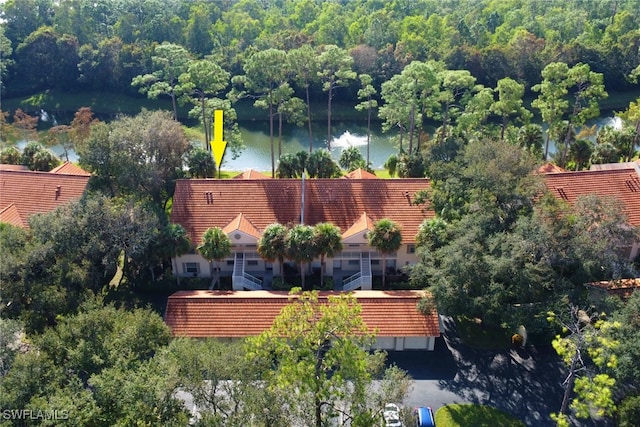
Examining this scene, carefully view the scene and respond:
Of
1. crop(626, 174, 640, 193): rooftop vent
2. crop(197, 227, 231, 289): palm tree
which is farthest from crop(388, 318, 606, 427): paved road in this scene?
crop(626, 174, 640, 193): rooftop vent

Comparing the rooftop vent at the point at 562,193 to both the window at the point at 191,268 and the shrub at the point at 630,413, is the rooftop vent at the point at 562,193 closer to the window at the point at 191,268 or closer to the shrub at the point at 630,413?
the shrub at the point at 630,413

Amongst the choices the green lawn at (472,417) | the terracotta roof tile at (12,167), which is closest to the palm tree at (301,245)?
the green lawn at (472,417)

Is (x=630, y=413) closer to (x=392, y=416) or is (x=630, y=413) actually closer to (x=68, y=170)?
(x=392, y=416)

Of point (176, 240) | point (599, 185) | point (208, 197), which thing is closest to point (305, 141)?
point (208, 197)

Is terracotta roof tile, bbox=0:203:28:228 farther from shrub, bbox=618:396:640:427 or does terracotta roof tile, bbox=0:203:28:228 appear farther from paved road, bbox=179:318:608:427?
shrub, bbox=618:396:640:427

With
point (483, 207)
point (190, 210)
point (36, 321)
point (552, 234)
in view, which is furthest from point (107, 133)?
point (552, 234)
